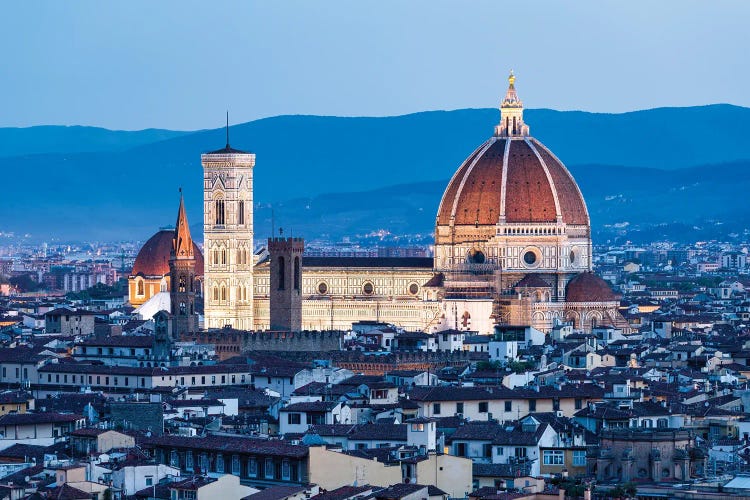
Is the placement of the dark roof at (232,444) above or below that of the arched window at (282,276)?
below

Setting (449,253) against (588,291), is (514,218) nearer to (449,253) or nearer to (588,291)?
(449,253)

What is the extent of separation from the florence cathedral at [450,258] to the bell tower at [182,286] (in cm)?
1144

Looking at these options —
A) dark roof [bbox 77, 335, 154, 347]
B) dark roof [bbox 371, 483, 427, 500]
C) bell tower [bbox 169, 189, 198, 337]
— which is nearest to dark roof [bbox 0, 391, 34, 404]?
dark roof [bbox 77, 335, 154, 347]

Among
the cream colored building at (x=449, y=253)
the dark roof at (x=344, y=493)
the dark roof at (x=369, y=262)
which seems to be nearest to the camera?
the dark roof at (x=344, y=493)

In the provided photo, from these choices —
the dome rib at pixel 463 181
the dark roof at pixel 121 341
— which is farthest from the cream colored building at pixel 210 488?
the dome rib at pixel 463 181

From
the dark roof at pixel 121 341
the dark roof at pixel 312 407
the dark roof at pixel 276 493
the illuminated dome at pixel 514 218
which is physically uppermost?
the illuminated dome at pixel 514 218

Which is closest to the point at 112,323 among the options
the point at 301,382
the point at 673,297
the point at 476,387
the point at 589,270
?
the point at 589,270

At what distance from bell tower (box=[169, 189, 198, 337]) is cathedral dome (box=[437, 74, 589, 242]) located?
18.0 metres

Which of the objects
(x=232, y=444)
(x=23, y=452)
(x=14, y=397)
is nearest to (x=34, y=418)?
(x=23, y=452)

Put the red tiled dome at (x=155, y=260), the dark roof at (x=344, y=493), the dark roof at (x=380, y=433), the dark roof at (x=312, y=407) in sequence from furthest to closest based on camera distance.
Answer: the red tiled dome at (x=155, y=260), the dark roof at (x=312, y=407), the dark roof at (x=380, y=433), the dark roof at (x=344, y=493)

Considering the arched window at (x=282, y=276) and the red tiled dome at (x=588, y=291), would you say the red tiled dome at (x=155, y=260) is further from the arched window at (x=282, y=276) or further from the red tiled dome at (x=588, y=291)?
the arched window at (x=282, y=276)

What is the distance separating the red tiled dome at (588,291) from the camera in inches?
5305

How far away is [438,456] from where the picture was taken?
55125 mm

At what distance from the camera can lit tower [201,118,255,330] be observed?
13888 centimetres
